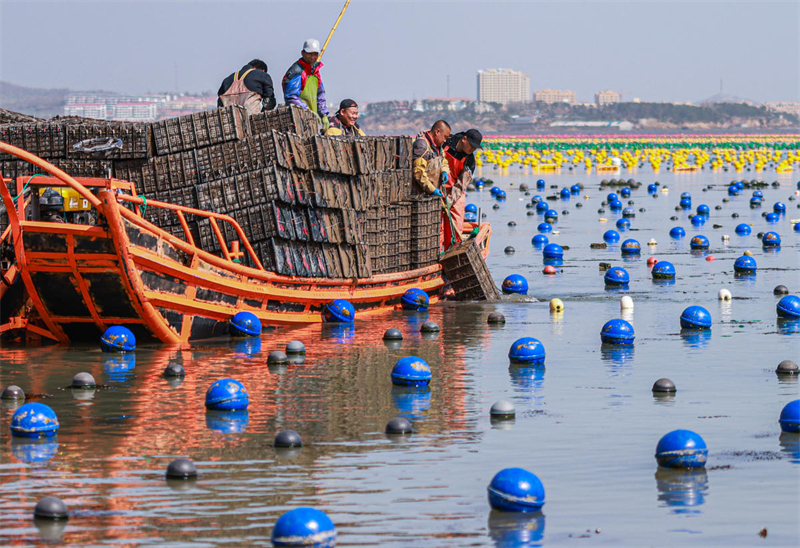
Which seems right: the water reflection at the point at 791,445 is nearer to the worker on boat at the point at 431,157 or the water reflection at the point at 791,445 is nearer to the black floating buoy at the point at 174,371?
the black floating buoy at the point at 174,371

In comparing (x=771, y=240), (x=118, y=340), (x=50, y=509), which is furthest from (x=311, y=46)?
(x=771, y=240)

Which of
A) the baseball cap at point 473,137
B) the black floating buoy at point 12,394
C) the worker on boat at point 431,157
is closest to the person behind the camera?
the black floating buoy at point 12,394

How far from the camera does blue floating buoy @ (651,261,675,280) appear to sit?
25.7 metres

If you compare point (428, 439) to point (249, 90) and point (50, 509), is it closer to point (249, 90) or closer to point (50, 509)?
point (50, 509)

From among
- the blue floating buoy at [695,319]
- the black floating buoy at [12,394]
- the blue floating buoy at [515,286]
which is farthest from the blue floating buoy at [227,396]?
the blue floating buoy at [515,286]

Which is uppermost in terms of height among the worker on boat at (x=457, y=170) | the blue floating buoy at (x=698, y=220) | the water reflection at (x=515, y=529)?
the worker on boat at (x=457, y=170)

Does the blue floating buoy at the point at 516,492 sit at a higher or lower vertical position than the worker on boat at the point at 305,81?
lower

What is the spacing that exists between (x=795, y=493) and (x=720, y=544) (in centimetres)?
151

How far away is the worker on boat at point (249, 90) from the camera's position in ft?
65.4

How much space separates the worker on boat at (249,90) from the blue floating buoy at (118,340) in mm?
4617

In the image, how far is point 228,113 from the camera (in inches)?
718

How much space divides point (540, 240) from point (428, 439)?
22829mm

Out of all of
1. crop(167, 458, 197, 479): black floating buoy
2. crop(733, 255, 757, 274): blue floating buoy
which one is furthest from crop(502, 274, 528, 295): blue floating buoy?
crop(167, 458, 197, 479): black floating buoy

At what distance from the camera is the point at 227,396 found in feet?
42.9
